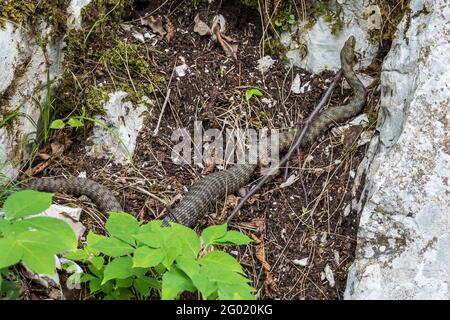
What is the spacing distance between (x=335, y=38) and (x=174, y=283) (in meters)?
4.18

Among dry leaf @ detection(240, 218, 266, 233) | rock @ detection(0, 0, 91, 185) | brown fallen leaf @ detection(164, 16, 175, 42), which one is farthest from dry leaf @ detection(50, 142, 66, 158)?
dry leaf @ detection(240, 218, 266, 233)

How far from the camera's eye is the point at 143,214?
243 inches

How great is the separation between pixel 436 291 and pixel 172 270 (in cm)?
212

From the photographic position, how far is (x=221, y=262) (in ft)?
13.3

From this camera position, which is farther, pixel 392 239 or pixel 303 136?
pixel 303 136

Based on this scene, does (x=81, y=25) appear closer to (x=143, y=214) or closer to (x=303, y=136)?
(x=143, y=214)

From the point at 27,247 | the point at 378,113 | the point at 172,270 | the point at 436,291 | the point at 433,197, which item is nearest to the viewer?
the point at 27,247

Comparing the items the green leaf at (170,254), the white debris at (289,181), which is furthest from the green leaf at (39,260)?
the white debris at (289,181)

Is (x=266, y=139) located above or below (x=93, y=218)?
above

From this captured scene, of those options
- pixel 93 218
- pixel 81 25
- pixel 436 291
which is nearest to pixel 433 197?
pixel 436 291

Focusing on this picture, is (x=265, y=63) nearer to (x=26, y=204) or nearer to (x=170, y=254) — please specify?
(x=170, y=254)

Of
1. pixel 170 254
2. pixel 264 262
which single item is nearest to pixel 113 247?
pixel 170 254

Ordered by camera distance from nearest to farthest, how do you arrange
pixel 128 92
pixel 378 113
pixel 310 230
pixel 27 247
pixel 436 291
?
pixel 27 247 → pixel 436 291 → pixel 310 230 → pixel 378 113 → pixel 128 92

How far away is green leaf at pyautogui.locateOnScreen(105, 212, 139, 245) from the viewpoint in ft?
14.1
